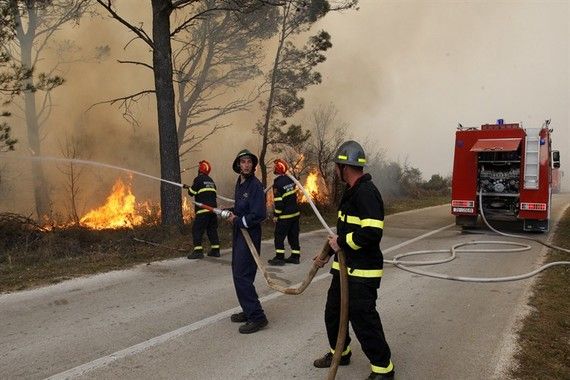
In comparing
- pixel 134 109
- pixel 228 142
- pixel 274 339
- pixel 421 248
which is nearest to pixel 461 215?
pixel 421 248

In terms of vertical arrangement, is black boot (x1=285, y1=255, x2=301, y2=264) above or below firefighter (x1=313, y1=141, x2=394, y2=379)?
below

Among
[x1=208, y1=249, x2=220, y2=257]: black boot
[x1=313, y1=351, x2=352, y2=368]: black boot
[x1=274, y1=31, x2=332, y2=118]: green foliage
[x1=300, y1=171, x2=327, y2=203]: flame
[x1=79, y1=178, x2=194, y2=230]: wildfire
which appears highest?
[x1=274, y1=31, x2=332, y2=118]: green foliage

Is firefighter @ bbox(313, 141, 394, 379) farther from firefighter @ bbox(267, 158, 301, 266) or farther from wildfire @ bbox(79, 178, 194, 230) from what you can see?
wildfire @ bbox(79, 178, 194, 230)

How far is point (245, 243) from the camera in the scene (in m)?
4.33

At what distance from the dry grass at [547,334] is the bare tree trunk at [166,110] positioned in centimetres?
674

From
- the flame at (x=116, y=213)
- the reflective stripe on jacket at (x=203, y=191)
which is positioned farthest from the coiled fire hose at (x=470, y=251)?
the flame at (x=116, y=213)

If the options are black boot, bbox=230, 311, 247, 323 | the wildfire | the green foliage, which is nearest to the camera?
black boot, bbox=230, 311, 247, 323

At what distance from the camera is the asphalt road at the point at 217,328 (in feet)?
11.5

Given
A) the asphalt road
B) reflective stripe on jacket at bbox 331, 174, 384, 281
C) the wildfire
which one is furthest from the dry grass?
the wildfire

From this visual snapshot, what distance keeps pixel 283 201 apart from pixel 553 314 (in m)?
4.11

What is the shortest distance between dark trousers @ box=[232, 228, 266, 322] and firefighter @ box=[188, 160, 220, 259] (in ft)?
11.1

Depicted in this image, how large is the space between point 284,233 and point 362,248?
4264 mm

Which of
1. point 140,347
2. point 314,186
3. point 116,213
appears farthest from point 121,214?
point 140,347

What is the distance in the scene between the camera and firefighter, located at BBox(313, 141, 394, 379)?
311 centimetres
